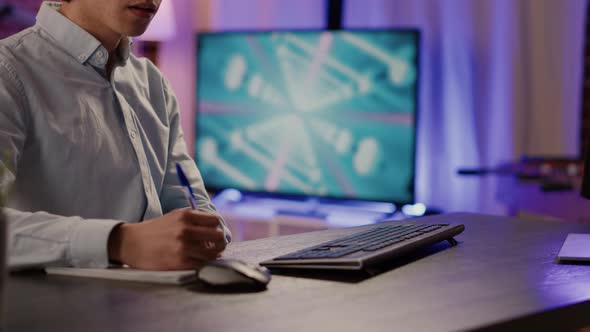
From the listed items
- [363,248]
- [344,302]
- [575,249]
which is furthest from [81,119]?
[575,249]

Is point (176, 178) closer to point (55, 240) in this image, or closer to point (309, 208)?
point (55, 240)

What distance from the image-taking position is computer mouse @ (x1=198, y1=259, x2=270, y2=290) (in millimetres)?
941

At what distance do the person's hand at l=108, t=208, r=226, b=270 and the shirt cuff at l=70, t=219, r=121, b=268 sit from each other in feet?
0.04

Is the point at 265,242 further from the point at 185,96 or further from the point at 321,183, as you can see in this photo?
the point at 185,96

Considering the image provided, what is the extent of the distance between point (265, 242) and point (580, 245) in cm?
55

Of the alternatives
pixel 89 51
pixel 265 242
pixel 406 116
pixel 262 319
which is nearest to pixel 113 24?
pixel 89 51

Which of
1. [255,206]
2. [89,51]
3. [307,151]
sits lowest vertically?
[255,206]

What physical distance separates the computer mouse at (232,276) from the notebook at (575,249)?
1.77 feet

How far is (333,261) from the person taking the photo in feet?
3.40

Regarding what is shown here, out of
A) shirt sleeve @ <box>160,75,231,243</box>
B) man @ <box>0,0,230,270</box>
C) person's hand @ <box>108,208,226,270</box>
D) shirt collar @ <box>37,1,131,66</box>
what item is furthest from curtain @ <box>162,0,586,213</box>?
person's hand @ <box>108,208,226,270</box>

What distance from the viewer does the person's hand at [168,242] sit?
1.01 m

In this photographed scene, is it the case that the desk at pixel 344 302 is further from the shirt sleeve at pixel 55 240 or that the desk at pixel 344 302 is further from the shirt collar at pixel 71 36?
the shirt collar at pixel 71 36

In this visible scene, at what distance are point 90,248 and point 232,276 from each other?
8.6 inches

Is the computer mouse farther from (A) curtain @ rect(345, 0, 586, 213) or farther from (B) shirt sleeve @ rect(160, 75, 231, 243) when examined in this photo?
(A) curtain @ rect(345, 0, 586, 213)
